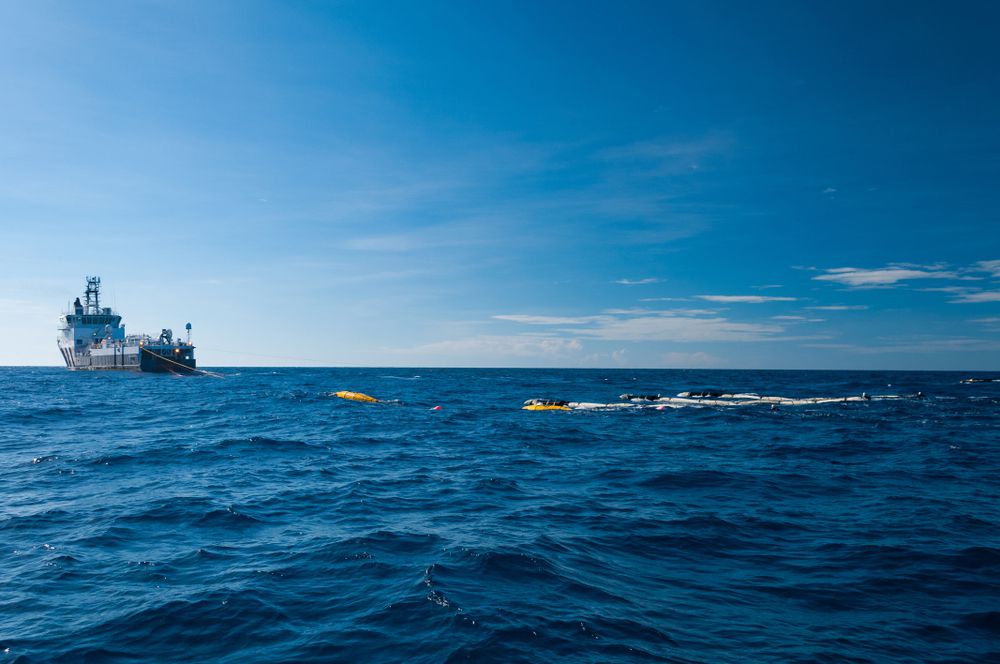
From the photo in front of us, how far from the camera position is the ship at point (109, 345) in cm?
11319

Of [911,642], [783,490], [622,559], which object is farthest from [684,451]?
[911,642]

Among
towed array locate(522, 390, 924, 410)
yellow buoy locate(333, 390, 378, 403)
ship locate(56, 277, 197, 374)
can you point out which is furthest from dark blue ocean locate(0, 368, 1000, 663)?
ship locate(56, 277, 197, 374)

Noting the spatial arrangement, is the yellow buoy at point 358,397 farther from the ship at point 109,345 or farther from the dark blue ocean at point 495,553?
the ship at point 109,345

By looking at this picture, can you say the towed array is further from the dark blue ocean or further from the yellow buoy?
the dark blue ocean

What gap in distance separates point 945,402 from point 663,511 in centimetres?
6093

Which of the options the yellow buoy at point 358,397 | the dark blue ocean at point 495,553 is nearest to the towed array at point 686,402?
the yellow buoy at point 358,397

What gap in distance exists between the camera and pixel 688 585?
35.9 feet

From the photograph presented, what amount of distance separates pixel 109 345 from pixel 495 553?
14682 cm

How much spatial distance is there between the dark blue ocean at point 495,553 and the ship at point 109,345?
9758 centimetres

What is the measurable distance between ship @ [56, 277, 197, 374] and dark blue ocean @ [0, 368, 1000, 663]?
9758 cm

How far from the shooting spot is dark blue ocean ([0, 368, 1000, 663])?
848 cm

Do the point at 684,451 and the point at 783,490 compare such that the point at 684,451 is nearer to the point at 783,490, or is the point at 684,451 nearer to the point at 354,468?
the point at 783,490

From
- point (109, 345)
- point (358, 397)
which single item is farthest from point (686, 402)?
point (109, 345)

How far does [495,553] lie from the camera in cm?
1211
